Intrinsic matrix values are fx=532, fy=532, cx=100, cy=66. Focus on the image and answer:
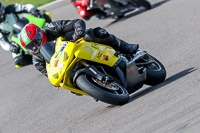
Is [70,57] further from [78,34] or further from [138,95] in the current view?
[138,95]

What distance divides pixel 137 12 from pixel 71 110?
579 cm

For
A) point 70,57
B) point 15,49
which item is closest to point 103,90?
point 70,57

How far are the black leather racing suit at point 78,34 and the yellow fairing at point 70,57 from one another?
0.19m

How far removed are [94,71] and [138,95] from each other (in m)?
0.92

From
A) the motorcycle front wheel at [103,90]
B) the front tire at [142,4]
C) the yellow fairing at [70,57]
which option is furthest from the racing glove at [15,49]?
the motorcycle front wheel at [103,90]

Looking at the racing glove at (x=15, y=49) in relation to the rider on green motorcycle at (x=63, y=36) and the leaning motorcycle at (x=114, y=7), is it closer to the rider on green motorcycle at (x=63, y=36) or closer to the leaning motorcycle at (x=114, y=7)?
the leaning motorcycle at (x=114, y=7)

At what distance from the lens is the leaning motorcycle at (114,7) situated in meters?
12.7

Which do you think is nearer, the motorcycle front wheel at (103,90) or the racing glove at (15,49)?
the motorcycle front wheel at (103,90)

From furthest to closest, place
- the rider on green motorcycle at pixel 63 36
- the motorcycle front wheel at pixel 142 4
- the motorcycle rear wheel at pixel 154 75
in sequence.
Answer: the motorcycle front wheel at pixel 142 4, the motorcycle rear wheel at pixel 154 75, the rider on green motorcycle at pixel 63 36

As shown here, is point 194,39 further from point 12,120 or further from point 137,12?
point 137,12

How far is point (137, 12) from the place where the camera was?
42.9 ft

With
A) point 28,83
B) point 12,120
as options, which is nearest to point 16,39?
point 28,83

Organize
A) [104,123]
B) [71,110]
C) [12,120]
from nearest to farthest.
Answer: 1. [104,123]
2. [71,110]
3. [12,120]

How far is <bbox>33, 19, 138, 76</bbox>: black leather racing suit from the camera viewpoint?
6.87 metres
